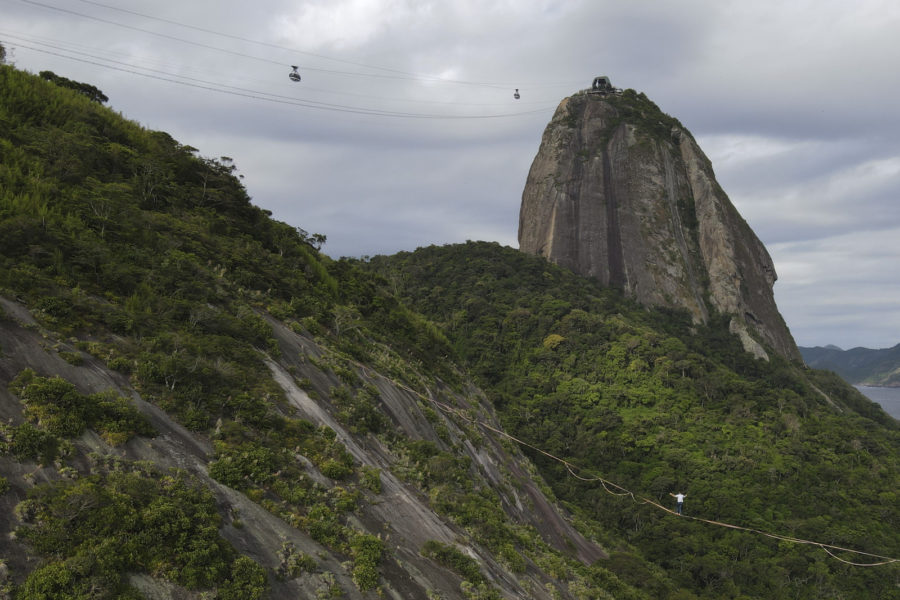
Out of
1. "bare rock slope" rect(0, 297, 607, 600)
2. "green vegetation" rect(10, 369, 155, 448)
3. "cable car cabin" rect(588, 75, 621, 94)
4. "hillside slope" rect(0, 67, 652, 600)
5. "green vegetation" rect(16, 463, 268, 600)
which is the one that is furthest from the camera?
"cable car cabin" rect(588, 75, 621, 94)

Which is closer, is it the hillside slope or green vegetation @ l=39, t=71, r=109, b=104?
the hillside slope

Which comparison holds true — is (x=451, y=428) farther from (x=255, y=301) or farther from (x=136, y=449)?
(x=136, y=449)

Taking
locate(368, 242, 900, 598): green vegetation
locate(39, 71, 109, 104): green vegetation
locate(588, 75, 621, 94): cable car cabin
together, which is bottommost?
locate(368, 242, 900, 598): green vegetation

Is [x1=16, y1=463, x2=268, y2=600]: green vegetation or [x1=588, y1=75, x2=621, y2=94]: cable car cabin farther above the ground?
[x1=588, y1=75, x2=621, y2=94]: cable car cabin

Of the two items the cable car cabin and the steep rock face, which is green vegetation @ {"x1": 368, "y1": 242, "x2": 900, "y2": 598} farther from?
the cable car cabin

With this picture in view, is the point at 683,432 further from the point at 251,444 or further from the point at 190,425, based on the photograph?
the point at 190,425

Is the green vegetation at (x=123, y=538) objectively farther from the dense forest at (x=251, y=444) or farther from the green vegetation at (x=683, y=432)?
the green vegetation at (x=683, y=432)

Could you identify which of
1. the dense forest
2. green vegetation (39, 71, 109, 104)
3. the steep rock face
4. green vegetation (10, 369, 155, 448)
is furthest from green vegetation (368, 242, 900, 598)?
green vegetation (39, 71, 109, 104)

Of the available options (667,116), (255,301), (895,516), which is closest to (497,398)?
(895,516)
